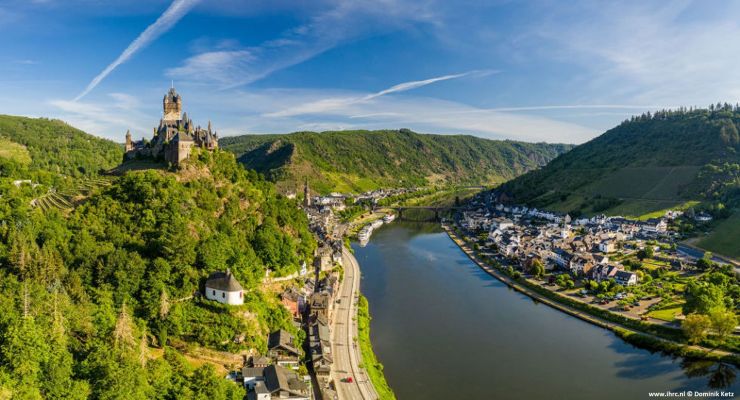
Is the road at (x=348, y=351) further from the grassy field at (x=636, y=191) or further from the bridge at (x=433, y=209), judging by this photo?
the grassy field at (x=636, y=191)

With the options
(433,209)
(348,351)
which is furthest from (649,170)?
(348,351)

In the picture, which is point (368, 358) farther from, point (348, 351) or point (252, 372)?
point (252, 372)

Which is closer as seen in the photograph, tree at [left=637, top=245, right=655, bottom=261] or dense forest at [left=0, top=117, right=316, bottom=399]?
dense forest at [left=0, top=117, right=316, bottom=399]

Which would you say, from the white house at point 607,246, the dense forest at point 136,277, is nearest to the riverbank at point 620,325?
the white house at point 607,246

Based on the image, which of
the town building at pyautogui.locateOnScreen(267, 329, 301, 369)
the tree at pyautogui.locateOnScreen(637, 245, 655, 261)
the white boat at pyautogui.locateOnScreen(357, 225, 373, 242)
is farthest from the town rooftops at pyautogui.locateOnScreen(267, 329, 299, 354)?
the tree at pyautogui.locateOnScreen(637, 245, 655, 261)

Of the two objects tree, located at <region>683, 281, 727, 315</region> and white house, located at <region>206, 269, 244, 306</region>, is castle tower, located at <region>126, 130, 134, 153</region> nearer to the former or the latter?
white house, located at <region>206, 269, 244, 306</region>

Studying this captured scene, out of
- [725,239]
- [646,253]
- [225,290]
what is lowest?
[225,290]

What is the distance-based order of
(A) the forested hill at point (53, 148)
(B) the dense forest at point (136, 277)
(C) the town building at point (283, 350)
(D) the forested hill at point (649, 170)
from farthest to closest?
(D) the forested hill at point (649, 170) → (A) the forested hill at point (53, 148) → (C) the town building at point (283, 350) → (B) the dense forest at point (136, 277)
